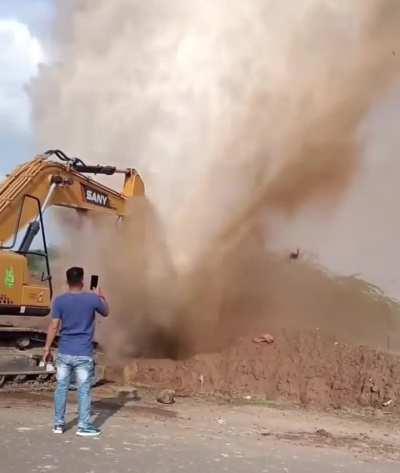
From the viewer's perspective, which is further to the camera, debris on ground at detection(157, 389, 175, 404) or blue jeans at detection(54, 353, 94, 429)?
debris on ground at detection(157, 389, 175, 404)

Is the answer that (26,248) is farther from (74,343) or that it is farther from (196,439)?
(196,439)

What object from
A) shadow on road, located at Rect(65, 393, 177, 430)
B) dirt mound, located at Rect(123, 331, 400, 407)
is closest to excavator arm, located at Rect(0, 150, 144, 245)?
shadow on road, located at Rect(65, 393, 177, 430)

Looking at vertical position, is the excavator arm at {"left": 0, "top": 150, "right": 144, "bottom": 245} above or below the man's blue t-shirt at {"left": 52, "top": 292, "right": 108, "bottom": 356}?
above

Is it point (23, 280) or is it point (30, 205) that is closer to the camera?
point (23, 280)

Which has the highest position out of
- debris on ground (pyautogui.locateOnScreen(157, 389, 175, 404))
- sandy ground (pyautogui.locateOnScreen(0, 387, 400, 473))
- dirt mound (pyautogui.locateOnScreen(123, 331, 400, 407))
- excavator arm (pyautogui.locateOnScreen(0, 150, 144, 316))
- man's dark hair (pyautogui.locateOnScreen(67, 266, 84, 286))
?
excavator arm (pyautogui.locateOnScreen(0, 150, 144, 316))

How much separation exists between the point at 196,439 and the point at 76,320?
6.64ft

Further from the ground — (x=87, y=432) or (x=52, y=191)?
(x=52, y=191)

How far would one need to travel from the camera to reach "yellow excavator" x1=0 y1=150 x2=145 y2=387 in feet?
41.9

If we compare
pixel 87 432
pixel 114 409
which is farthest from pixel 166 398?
pixel 87 432

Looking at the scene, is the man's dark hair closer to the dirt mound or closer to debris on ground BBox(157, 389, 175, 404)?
debris on ground BBox(157, 389, 175, 404)

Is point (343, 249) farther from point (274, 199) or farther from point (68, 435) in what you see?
point (68, 435)

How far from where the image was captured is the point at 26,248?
13.2 metres

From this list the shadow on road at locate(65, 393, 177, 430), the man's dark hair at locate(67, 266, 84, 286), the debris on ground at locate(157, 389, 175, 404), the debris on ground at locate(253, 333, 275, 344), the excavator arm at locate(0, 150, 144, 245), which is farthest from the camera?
the debris on ground at locate(253, 333, 275, 344)

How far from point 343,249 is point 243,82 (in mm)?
9923
